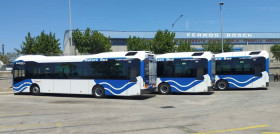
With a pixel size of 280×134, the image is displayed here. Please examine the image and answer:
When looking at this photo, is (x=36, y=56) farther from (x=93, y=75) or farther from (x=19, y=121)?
(x=19, y=121)

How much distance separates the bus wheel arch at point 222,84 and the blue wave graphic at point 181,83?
176 inches

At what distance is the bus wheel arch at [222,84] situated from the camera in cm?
2291

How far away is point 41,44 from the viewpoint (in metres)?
34.8

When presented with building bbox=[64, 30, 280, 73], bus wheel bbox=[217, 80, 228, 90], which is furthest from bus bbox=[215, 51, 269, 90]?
building bbox=[64, 30, 280, 73]

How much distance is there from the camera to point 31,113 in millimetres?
12422

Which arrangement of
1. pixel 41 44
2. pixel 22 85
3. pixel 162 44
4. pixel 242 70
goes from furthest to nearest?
pixel 162 44 → pixel 41 44 → pixel 242 70 → pixel 22 85

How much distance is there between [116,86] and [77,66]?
3194 mm

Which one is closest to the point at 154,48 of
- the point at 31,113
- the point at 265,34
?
the point at 31,113

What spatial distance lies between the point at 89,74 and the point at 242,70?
466 inches

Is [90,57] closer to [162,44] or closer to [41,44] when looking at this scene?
[41,44]

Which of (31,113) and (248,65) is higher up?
(248,65)

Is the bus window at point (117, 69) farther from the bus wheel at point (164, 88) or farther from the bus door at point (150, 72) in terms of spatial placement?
the bus wheel at point (164, 88)

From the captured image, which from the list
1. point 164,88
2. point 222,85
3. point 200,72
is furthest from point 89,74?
point 222,85

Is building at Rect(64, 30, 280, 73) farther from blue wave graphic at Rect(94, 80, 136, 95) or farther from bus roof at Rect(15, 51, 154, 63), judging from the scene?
blue wave graphic at Rect(94, 80, 136, 95)
